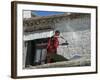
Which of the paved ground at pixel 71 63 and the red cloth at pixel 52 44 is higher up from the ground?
the red cloth at pixel 52 44

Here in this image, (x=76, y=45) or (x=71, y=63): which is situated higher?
(x=76, y=45)

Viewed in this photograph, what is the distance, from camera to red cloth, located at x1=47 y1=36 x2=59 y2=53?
197 cm

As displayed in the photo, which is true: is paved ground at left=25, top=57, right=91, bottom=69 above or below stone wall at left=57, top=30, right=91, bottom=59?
below

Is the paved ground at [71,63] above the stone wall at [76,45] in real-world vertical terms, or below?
below

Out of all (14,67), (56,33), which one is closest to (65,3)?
(56,33)

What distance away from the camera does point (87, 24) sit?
6.96 feet

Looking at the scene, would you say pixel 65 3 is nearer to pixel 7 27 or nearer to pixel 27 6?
pixel 27 6

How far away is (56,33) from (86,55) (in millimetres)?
347

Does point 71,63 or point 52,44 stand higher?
point 52,44

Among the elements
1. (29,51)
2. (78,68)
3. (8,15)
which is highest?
(8,15)

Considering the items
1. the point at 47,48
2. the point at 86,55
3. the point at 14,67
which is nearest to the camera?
the point at 14,67

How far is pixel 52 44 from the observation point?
6.50 feet

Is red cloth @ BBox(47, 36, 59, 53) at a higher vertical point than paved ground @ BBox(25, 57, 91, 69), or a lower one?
higher

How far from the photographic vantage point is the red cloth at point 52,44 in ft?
6.47
